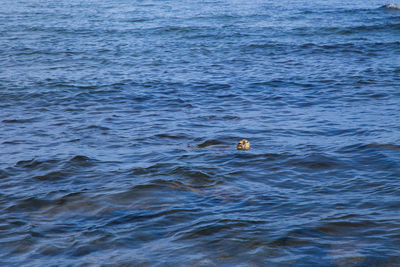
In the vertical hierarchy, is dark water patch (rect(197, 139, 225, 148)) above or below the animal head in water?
below

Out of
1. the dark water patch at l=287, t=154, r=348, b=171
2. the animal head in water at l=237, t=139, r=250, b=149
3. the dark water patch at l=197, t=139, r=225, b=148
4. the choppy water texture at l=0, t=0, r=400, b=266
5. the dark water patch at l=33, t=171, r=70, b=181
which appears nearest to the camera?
the choppy water texture at l=0, t=0, r=400, b=266

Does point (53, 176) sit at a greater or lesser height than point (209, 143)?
greater

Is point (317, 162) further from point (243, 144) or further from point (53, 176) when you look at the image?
point (53, 176)

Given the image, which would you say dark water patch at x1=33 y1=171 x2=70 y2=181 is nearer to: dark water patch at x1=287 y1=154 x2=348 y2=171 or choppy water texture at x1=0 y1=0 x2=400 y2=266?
choppy water texture at x1=0 y1=0 x2=400 y2=266

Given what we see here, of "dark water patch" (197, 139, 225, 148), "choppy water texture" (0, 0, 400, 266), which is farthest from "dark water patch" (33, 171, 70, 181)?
"dark water patch" (197, 139, 225, 148)

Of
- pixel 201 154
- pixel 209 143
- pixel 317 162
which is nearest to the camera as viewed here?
pixel 317 162

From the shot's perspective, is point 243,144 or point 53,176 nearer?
point 53,176

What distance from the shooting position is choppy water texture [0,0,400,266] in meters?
4.96

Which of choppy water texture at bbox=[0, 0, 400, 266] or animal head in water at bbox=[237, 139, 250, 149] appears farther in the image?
animal head in water at bbox=[237, 139, 250, 149]

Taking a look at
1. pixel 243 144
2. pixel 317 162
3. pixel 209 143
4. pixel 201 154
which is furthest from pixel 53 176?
pixel 317 162

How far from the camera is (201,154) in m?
7.59

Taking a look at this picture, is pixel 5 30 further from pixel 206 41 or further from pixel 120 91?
pixel 120 91

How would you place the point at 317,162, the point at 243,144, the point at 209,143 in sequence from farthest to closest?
the point at 209,143, the point at 243,144, the point at 317,162

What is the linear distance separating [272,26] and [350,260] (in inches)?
737
